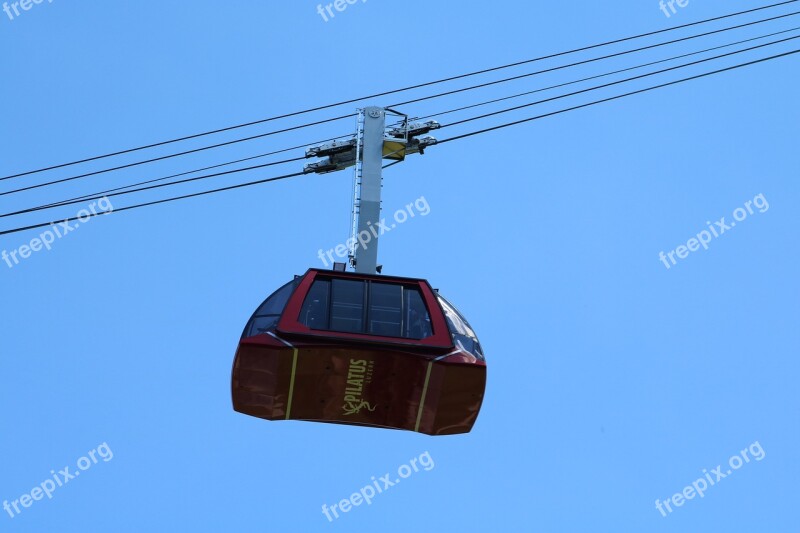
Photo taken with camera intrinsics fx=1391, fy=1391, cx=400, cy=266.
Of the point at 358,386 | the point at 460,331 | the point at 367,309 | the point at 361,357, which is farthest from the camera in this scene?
the point at 460,331

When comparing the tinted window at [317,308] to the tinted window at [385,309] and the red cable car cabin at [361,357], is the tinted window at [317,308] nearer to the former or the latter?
the red cable car cabin at [361,357]

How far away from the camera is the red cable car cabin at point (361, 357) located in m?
18.2

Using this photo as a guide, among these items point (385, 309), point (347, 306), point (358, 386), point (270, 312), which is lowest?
point (358, 386)

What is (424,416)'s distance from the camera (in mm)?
18953

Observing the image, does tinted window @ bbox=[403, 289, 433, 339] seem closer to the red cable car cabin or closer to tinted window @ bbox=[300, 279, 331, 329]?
the red cable car cabin

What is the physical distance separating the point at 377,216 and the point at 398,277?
1.45m

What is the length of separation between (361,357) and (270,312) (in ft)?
4.75

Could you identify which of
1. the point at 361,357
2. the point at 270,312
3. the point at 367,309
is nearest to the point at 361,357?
the point at 361,357

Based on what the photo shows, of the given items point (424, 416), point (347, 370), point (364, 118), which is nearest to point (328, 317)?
point (347, 370)

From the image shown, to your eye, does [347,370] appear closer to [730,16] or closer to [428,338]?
[428,338]

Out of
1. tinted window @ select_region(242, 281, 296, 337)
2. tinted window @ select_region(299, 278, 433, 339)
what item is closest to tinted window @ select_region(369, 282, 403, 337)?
tinted window @ select_region(299, 278, 433, 339)

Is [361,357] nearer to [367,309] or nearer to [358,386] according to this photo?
[358,386]

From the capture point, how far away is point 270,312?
61.4ft

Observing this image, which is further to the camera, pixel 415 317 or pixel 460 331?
pixel 460 331
